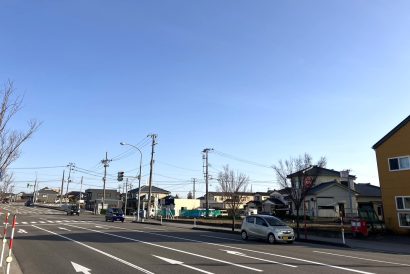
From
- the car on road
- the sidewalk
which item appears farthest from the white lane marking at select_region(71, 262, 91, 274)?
the car on road

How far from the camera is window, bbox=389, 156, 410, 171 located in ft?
89.8

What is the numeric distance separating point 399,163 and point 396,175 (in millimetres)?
956

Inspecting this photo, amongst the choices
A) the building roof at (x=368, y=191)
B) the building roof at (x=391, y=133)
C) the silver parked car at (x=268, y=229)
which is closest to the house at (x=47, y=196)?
the building roof at (x=368, y=191)

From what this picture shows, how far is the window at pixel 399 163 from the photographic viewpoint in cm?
2738

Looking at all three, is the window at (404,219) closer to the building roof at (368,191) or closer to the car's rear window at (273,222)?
the car's rear window at (273,222)

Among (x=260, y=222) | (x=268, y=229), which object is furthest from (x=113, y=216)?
(x=268, y=229)

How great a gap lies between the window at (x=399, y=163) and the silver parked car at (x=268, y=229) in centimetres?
1180

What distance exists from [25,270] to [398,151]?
2644 cm

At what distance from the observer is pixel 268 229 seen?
21.4 meters

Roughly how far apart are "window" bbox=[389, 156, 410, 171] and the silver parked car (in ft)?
38.7

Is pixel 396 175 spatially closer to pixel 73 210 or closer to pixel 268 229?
pixel 268 229

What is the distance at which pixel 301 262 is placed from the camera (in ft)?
43.1

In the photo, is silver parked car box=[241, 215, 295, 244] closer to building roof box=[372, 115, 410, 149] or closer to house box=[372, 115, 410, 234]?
house box=[372, 115, 410, 234]

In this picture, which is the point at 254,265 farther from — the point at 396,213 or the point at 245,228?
the point at 396,213
